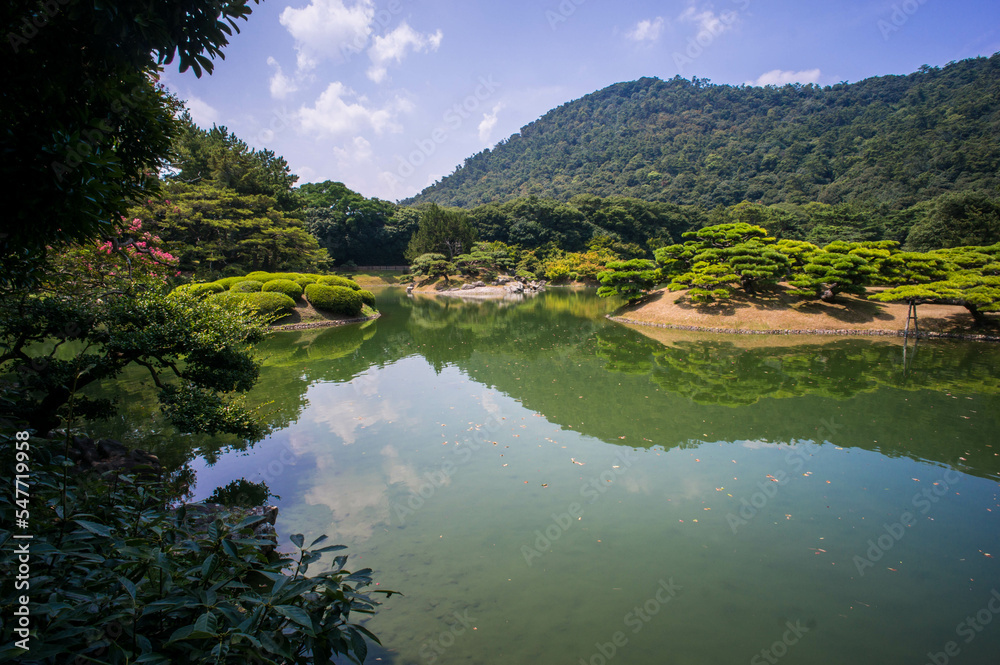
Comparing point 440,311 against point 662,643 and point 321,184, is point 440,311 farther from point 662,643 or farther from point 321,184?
point 321,184

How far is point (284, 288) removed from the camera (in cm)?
1800

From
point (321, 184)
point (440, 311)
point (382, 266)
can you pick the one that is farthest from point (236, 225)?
point (321, 184)

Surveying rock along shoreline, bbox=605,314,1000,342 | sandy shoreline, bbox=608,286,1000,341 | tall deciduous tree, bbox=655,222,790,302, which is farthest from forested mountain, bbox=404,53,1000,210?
tall deciduous tree, bbox=655,222,790,302

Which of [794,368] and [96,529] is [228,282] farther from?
[794,368]

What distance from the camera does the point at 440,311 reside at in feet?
78.6
